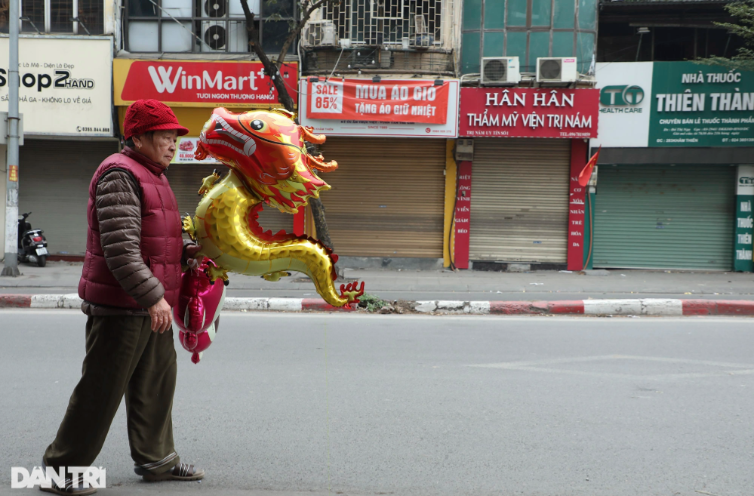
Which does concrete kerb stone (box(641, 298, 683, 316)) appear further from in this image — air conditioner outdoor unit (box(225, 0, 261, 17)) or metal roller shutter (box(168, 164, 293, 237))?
air conditioner outdoor unit (box(225, 0, 261, 17))

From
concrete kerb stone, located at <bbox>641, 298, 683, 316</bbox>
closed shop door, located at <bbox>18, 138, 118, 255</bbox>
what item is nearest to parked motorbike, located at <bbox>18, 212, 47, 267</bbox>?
closed shop door, located at <bbox>18, 138, 118, 255</bbox>

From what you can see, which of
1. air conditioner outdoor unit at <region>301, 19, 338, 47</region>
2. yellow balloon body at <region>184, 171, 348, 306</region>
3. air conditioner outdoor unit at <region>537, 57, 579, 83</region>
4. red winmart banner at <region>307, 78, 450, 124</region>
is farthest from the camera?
air conditioner outdoor unit at <region>301, 19, 338, 47</region>

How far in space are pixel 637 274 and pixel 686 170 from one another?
2.39m

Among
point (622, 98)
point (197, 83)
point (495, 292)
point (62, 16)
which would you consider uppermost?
point (62, 16)

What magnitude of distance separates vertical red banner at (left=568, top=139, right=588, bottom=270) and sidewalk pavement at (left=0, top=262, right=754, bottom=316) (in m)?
0.42

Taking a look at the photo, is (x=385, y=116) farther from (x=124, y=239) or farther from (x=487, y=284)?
(x=124, y=239)

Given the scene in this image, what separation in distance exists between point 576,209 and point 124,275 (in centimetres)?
1239

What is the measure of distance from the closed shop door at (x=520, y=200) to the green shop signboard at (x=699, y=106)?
1.96 metres

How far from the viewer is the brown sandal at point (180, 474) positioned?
3.38 m

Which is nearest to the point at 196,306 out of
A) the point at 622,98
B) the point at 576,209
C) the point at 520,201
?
the point at 520,201

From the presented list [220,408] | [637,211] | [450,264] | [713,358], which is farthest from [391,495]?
[637,211]

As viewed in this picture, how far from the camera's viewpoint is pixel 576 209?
46.0 feet

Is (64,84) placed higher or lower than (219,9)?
lower

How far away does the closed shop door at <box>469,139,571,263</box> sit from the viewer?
1402 cm
